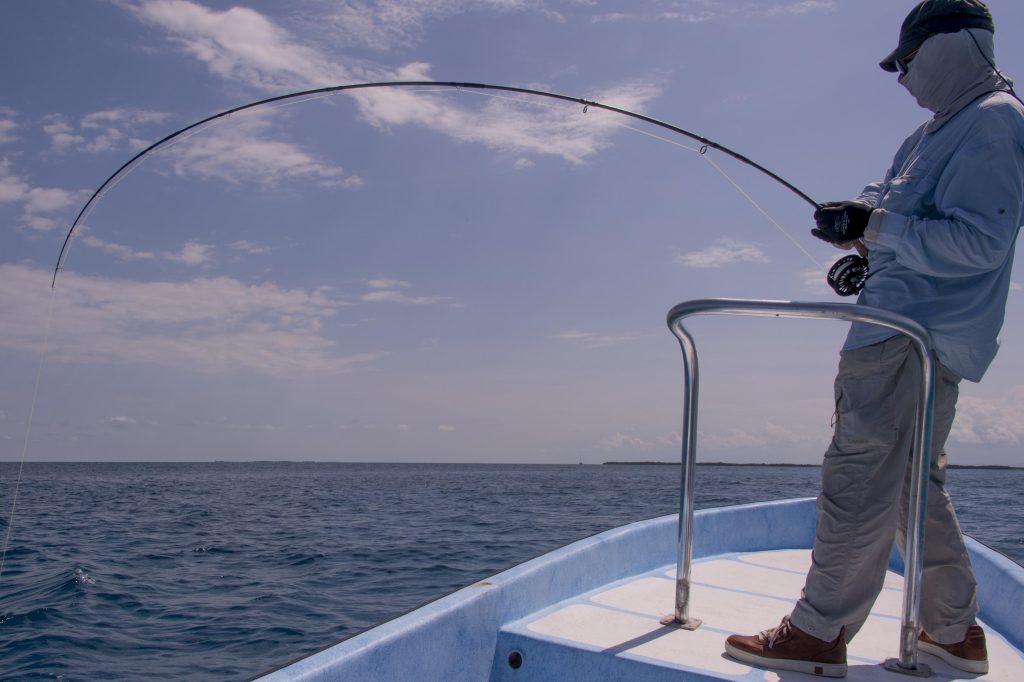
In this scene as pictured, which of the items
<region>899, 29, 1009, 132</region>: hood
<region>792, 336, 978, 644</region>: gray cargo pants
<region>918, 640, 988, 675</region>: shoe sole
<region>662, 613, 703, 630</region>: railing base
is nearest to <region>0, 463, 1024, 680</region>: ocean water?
<region>662, 613, 703, 630</region>: railing base

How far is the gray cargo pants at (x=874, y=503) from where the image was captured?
1.73m

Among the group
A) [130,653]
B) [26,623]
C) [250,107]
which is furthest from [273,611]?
[250,107]

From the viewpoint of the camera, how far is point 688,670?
1.70 metres

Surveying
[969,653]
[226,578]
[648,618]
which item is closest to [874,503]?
[969,653]

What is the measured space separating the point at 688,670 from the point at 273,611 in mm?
7000

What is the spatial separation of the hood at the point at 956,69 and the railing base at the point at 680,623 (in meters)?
1.49

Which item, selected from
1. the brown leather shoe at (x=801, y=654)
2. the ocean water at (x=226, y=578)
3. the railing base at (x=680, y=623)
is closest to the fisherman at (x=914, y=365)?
the brown leather shoe at (x=801, y=654)

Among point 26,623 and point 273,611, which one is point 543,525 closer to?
point 273,611

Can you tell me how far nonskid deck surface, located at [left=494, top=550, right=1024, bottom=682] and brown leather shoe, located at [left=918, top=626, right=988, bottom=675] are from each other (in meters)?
0.02

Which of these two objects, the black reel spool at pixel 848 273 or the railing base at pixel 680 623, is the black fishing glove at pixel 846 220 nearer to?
the black reel spool at pixel 848 273

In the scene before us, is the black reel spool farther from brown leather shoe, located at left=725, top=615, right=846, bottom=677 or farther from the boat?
brown leather shoe, located at left=725, top=615, right=846, bottom=677

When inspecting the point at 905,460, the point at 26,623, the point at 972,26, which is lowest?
the point at 26,623

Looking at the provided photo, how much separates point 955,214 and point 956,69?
0.41 metres

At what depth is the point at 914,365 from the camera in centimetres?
173
